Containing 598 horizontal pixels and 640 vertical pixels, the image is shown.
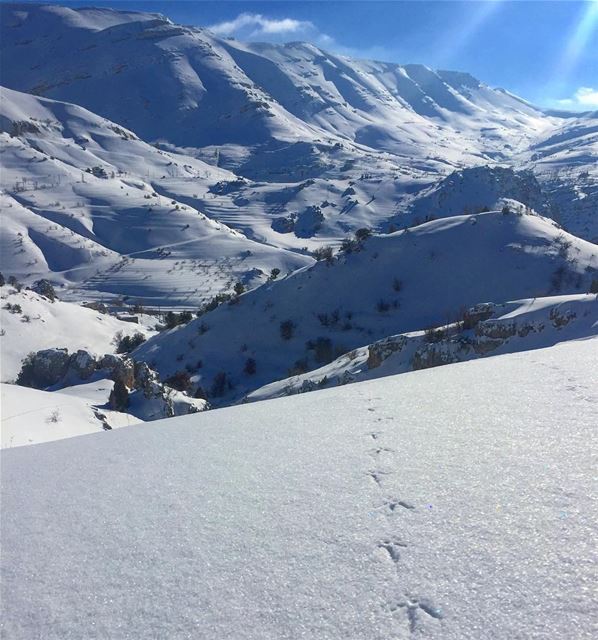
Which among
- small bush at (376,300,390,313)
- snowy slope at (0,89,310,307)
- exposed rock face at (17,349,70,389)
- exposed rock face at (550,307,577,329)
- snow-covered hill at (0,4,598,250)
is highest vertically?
snow-covered hill at (0,4,598,250)

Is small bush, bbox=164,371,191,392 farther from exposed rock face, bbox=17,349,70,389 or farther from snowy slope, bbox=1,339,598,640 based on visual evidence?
snowy slope, bbox=1,339,598,640

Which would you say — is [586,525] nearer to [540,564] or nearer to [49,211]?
[540,564]

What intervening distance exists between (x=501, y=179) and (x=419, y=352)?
74.8m

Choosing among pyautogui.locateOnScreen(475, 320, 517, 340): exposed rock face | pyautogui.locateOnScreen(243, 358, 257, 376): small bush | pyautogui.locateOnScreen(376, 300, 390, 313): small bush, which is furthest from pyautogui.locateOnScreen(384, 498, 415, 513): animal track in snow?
pyautogui.locateOnScreen(376, 300, 390, 313): small bush

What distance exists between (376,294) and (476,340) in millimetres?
10596

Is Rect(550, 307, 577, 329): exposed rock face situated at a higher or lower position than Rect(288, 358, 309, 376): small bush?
higher

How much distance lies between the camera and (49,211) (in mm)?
76875

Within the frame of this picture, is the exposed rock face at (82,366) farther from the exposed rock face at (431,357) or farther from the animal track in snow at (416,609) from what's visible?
the animal track in snow at (416,609)

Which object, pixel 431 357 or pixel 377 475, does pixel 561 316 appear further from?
pixel 377 475

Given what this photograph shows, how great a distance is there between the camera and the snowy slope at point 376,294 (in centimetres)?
1928

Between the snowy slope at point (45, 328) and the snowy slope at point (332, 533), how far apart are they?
822 inches

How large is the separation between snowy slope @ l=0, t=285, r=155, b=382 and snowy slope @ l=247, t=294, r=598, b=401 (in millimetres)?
15098

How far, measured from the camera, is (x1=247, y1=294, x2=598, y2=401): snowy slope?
935cm

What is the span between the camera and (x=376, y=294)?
21.0 m
